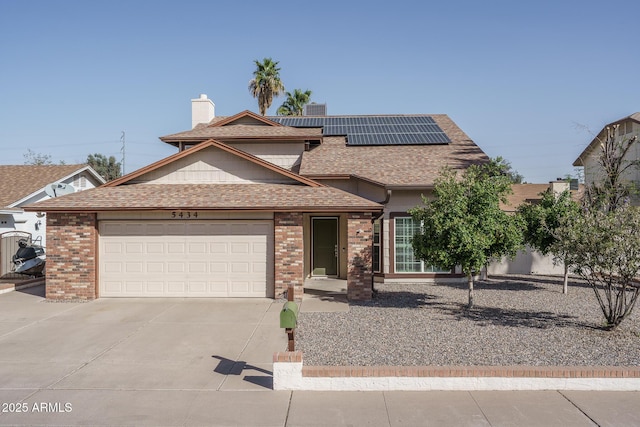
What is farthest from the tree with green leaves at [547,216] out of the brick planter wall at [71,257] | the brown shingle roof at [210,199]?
the brick planter wall at [71,257]

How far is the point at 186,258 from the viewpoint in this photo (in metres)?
13.5

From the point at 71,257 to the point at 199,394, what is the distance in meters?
8.83

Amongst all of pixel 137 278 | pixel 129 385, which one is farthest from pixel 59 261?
pixel 129 385

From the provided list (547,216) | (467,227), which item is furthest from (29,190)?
(547,216)

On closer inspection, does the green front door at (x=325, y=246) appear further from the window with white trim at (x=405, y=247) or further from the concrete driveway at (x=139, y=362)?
the concrete driveway at (x=139, y=362)

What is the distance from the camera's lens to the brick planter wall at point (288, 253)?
42.9 ft

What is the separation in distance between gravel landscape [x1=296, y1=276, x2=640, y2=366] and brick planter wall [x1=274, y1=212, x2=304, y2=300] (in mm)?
1879

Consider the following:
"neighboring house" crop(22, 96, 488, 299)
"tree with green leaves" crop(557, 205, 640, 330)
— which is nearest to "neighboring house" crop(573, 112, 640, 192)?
"neighboring house" crop(22, 96, 488, 299)

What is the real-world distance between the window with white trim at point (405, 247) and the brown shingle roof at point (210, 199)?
3.08m

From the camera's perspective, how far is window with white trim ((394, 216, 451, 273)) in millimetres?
16062

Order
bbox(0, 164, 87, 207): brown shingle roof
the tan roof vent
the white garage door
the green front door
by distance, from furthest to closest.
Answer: the tan roof vent
bbox(0, 164, 87, 207): brown shingle roof
the green front door
the white garage door

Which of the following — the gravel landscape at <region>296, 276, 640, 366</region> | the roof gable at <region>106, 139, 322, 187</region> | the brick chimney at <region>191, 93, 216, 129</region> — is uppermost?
the brick chimney at <region>191, 93, 216, 129</region>

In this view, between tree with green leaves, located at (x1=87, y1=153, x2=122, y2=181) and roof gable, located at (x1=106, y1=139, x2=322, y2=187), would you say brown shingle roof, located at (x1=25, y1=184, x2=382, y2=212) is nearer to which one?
roof gable, located at (x1=106, y1=139, x2=322, y2=187)

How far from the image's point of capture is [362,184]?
16.4 m
